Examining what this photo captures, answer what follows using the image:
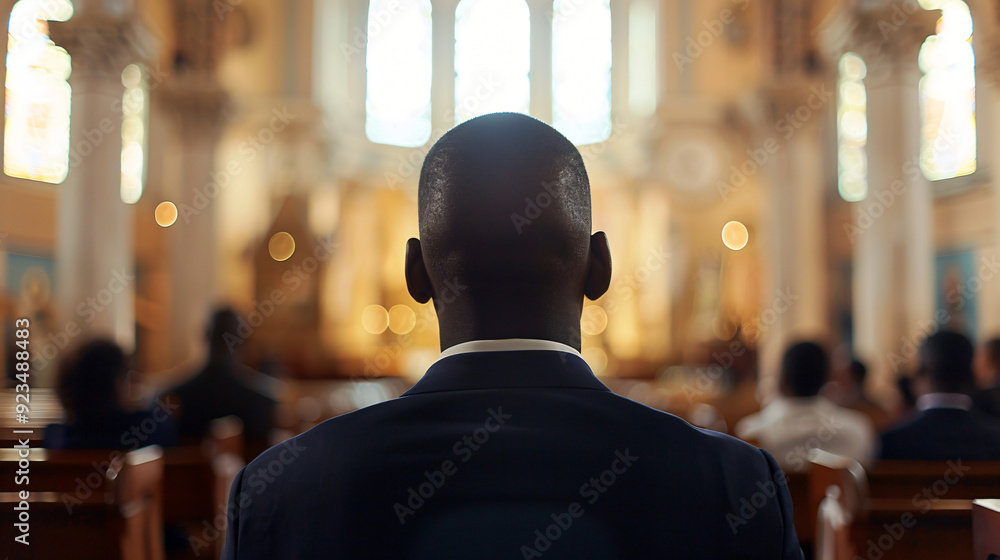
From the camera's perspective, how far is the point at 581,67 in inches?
797

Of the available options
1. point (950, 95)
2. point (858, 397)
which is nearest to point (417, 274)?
point (858, 397)

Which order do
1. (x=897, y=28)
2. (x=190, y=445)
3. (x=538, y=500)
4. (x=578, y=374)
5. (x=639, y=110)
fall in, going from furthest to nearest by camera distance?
1. (x=639, y=110)
2. (x=897, y=28)
3. (x=190, y=445)
4. (x=578, y=374)
5. (x=538, y=500)

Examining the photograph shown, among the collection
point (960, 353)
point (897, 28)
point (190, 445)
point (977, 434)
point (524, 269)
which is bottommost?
point (190, 445)

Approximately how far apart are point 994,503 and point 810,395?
2500 mm

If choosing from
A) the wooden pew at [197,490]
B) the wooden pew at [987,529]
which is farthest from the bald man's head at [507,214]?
the wooden pew at [197,490]

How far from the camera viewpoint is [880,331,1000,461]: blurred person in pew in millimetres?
3438

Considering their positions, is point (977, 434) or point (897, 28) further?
point (897, 28)

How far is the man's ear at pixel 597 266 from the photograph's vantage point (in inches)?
50.7

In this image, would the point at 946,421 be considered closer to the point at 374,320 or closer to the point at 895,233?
the point at 895,233

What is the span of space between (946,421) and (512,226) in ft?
10.1

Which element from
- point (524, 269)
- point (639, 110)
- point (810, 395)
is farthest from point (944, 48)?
point (524, 269)

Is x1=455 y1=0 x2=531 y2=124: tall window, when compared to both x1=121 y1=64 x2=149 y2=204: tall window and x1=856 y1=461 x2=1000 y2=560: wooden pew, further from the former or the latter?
x1=856 y1=461 x2=1000 y2=560: wooden pew

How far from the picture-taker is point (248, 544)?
3.47 feet

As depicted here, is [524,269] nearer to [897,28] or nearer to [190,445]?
[190,445]
